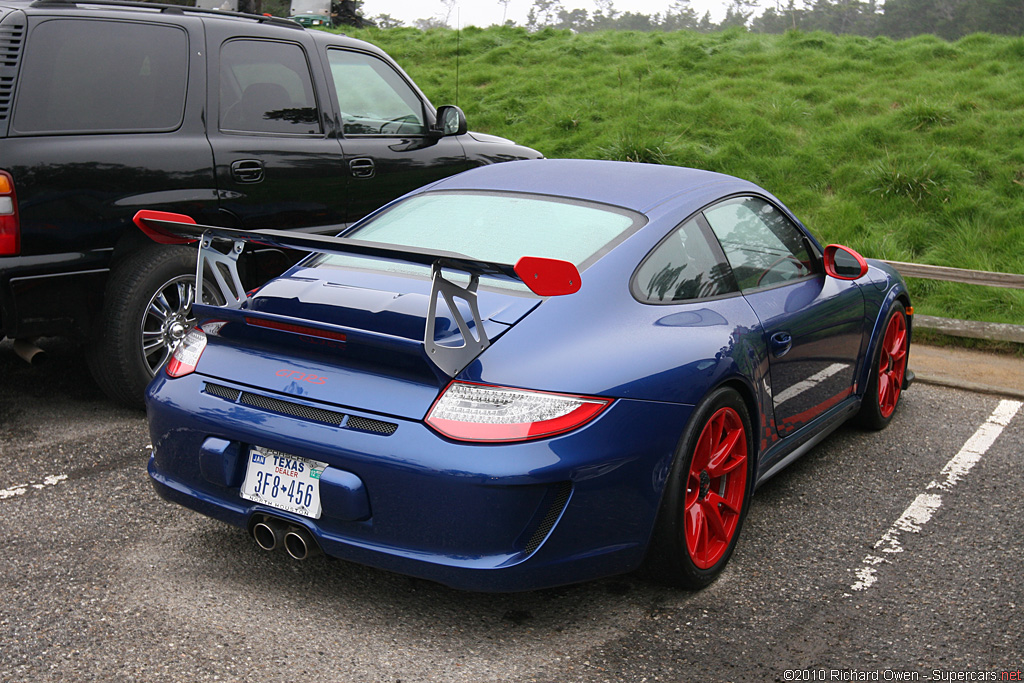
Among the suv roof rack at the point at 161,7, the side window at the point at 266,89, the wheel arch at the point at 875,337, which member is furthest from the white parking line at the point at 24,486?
the wheel arch at the point at 875,337

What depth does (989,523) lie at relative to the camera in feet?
13.3

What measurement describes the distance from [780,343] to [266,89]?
341 centimetres

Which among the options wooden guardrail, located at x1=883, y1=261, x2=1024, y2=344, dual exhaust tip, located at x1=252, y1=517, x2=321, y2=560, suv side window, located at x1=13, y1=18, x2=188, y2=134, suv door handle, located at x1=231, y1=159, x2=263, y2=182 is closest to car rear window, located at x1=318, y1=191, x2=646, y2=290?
dual exhaust tip, located at x1=252, y1=517, x2=321, y2=560

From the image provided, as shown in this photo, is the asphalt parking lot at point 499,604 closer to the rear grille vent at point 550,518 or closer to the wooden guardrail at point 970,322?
the rear grille vent at point 550,518

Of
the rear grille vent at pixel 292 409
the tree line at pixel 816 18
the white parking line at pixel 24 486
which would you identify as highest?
the tree line at pixel 816 18

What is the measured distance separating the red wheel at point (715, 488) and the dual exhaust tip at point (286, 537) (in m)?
1.21

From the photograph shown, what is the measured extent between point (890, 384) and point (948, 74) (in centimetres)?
992

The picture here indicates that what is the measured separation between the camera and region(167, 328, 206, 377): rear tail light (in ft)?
10.5

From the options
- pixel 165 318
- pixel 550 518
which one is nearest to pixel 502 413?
pixel 550 518

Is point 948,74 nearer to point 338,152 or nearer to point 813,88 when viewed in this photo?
point 813,88

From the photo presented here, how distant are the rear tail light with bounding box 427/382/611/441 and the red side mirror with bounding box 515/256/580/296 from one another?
35 centimetres

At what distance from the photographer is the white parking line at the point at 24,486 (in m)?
3.95

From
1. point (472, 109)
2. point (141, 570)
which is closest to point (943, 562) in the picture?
point (141, 570)

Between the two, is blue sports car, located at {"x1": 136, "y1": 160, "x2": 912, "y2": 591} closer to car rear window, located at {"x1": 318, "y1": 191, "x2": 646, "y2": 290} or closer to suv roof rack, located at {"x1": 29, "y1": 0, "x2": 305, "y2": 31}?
car rear window, located at {"x1": 318, "y1": 191, "x2": 646, "y2": 290}
